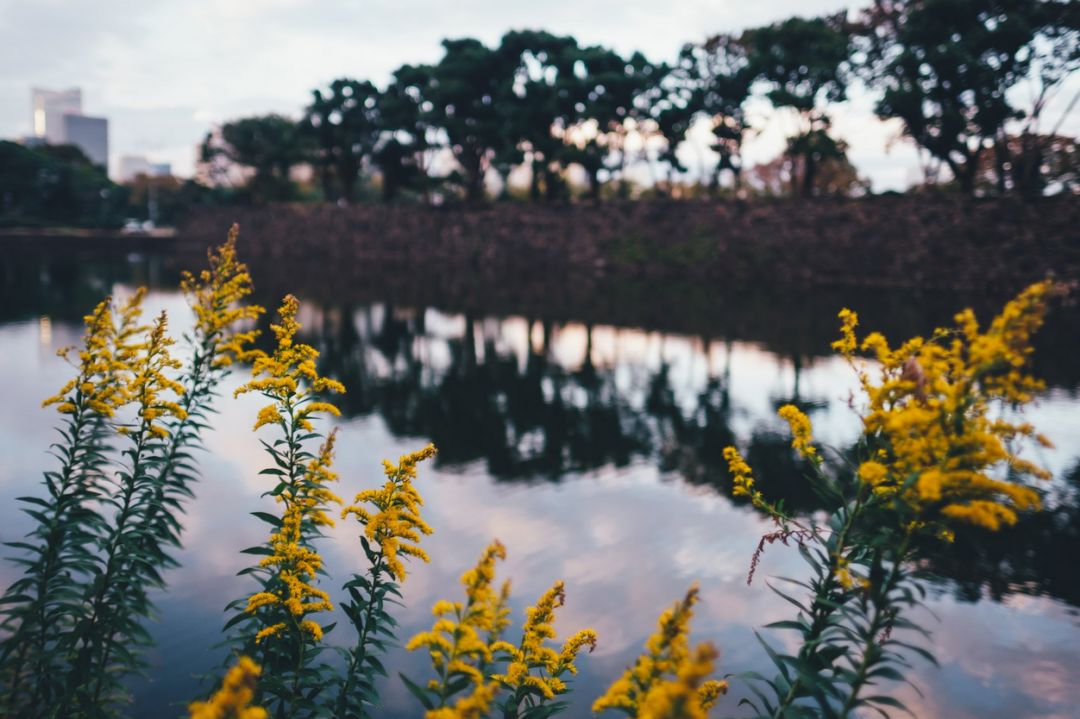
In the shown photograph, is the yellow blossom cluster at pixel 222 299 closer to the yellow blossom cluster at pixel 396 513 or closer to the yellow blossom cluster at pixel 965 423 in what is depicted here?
the yellow blossom cluster at pixel 396 513

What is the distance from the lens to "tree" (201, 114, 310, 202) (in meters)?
65.3

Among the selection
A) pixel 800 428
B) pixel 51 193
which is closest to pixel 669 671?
pixel 800 428

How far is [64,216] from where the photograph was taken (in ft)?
248

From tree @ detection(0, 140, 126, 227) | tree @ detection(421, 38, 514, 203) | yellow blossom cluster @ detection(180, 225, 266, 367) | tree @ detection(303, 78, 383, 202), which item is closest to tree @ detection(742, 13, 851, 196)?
tree @ detection(421, 38, 514, 203)

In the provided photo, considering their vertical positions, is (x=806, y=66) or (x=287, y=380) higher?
(x=806, y=66)

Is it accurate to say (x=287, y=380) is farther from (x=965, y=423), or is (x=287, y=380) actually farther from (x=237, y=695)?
(x=965, y=423)

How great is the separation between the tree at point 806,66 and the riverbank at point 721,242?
176 inches

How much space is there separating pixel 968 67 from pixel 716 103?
547 inches

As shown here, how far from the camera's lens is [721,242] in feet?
148

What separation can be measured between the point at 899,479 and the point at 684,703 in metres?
1.97

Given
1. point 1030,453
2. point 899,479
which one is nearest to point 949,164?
point 1030,453

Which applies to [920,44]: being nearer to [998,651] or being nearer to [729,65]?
[729,65]

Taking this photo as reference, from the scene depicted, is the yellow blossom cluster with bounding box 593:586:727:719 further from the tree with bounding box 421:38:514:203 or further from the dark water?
the tree with bounding box 421:38:514:203

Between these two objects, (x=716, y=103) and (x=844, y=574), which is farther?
(x=716, y=103)
